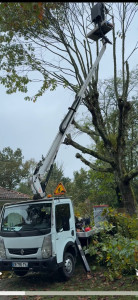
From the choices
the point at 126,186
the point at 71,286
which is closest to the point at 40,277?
the point at 71,286

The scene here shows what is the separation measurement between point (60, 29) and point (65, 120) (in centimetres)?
540

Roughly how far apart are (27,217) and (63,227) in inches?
39.1

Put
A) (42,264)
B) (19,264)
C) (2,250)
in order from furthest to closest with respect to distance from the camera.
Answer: (2,250)
(19,264)
(42,264)

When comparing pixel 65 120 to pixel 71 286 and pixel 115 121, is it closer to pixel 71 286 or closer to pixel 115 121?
pixel 71 286

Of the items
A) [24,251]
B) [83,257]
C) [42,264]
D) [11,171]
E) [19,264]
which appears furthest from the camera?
[11,171]

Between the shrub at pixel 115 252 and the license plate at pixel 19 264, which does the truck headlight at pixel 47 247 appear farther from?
the shrub at pixel 115 252

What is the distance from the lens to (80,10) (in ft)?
41.2

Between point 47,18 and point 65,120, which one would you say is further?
point 47,18

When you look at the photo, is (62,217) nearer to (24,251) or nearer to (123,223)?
(24,251)

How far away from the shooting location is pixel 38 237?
23.0 feet

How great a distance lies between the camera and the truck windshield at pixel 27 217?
7.32 metres

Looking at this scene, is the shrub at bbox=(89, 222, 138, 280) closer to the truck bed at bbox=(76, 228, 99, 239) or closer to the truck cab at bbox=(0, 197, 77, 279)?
the truck bed at bbox=(76, 228, 99, 239)

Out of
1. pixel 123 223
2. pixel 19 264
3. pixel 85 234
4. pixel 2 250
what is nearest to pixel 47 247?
pixel 19 264

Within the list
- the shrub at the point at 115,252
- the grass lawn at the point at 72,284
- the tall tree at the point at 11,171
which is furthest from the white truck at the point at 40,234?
the tall tree at the point at 11,171
